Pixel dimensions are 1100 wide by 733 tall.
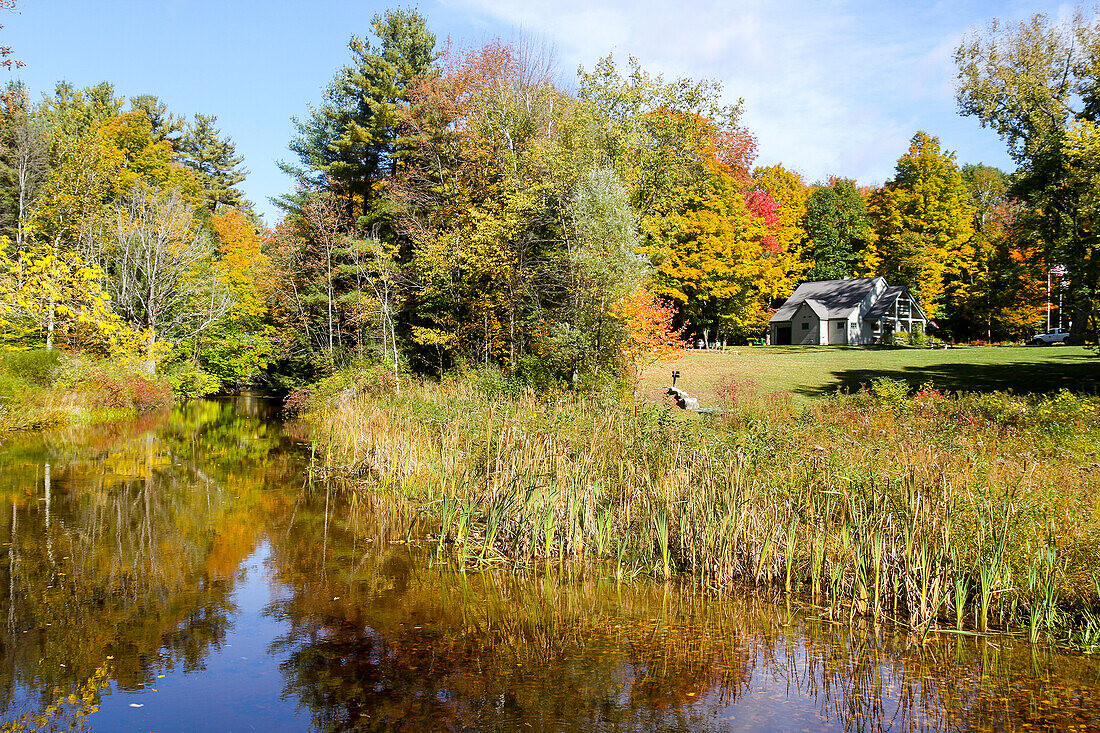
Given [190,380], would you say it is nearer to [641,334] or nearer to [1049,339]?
[641,334]

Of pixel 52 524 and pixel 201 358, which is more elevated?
pixel 201 358

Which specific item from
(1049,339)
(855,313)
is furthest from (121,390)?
(1049,339)

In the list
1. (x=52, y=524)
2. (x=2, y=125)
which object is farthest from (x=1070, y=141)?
(x=2, y=125)

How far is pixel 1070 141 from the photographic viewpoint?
15789 millimetres

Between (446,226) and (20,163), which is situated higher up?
(20,163)

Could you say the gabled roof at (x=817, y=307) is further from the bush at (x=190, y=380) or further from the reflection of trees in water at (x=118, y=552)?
the reflection of trees in water at (x=118, y=552)

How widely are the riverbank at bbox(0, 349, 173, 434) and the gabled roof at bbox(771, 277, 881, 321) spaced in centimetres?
3832

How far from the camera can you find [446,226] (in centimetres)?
2319

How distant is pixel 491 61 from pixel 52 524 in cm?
2049

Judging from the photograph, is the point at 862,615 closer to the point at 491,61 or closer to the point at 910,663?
the point at 910,663

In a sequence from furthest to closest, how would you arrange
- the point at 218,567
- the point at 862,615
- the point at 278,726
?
the point at 218,567 → the point at 862,615 → the point at 278,726

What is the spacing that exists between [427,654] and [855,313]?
44.1m

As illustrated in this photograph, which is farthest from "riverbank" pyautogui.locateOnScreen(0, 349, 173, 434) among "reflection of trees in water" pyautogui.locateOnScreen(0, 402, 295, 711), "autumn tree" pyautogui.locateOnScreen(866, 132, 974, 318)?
"autumn tree" pyautogui.locateOnScreen(866, 132, 974, 318)

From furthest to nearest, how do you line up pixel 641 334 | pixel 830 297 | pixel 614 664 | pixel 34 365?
pixel 830 297
pixel 34 365
pixel 641 334
pixel 614 664
